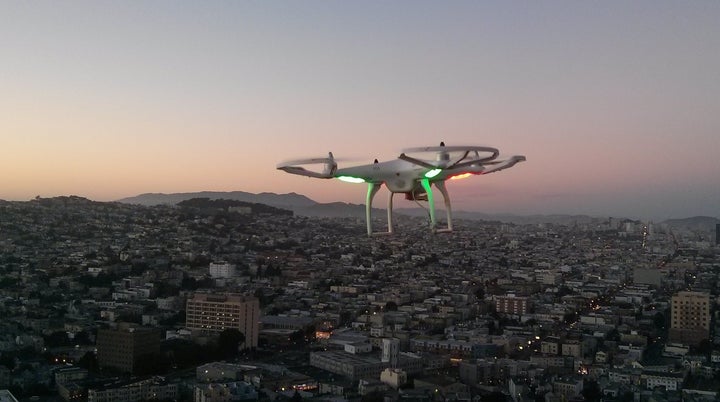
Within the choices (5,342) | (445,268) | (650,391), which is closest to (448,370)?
(650,391)

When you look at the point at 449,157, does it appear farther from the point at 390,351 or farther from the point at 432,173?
the point at 390,351

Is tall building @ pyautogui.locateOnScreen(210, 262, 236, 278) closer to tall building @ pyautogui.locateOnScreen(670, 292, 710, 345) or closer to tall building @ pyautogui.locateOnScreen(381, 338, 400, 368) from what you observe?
tall building @ pyautogui.locateOnScreen(381, 338, 400, 368)

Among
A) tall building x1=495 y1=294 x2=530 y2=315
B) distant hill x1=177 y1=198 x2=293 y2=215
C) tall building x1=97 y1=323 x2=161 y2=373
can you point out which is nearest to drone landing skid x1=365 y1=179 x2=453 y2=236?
tall building x1=97 y1=323 x2=161 y2=373

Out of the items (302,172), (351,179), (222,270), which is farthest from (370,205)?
(222,270)

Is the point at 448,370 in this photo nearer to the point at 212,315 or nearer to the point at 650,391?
the point at 650,391

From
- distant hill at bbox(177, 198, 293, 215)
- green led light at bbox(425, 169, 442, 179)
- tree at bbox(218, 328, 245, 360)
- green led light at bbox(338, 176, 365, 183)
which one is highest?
green led light at bbox(425, 169, 442, 179)

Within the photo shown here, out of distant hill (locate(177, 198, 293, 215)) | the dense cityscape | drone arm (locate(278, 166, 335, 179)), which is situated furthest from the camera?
distant hill (locate(177, 198, 293, 215))

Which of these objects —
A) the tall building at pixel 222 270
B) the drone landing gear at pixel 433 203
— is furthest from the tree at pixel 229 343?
the drone landing gear at pixel 433 203
